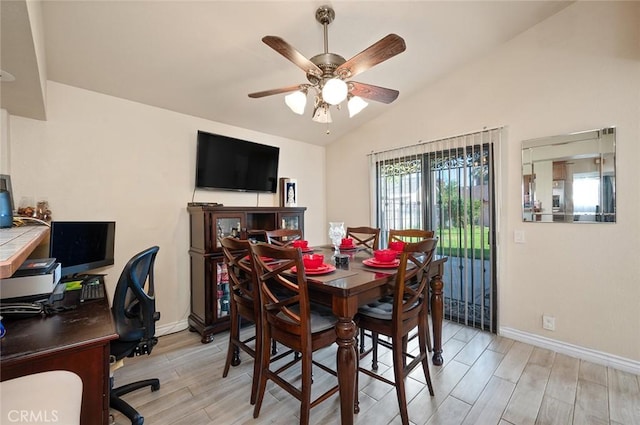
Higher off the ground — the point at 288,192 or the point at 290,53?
the point at 290,53

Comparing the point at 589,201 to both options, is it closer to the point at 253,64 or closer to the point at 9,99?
the point at 253,64

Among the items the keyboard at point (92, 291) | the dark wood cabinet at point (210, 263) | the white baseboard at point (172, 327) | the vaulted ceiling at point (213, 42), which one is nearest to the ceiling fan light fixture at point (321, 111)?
the vaulted ceiling at point (213, 42)

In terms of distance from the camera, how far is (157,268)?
273 cm

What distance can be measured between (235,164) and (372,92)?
6.07ft

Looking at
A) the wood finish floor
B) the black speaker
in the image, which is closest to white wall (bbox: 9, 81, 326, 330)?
the black speaker

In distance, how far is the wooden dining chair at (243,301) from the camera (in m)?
1.81

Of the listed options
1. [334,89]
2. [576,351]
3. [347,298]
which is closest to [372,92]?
[334,89]

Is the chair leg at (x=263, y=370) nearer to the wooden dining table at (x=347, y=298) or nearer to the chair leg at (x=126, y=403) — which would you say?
the wooden dining table at (x=347, y=298)

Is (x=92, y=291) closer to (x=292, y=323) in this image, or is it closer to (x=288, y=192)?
(x=292, y=323)

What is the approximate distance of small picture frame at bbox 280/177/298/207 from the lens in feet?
12.1

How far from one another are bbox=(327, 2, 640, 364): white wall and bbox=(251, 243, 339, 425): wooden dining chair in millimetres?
2079

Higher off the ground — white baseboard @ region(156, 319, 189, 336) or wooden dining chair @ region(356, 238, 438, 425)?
wooden dining chair @ region(356, 238, 438, 425)

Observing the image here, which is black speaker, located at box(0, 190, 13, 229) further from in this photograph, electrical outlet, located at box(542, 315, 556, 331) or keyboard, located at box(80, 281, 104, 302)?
electrical outlet, located at box(542, 315, 556, 331)

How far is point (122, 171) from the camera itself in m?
2.53
